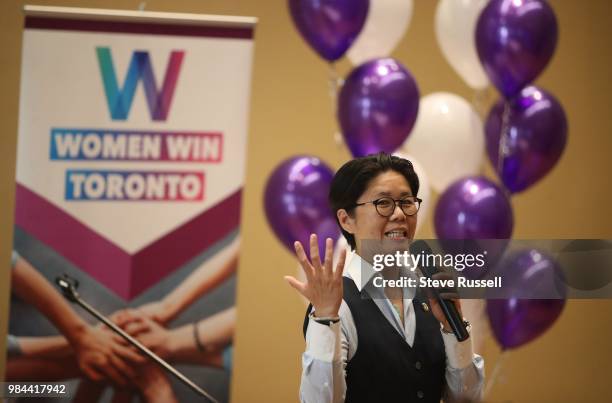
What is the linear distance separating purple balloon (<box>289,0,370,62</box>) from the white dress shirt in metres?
1.21

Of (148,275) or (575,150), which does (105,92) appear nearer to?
(148,275)

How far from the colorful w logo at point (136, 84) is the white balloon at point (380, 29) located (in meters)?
0.96

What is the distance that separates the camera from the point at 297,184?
2.44 m

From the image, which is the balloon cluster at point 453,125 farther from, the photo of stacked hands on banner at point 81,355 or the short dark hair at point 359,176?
the photo of stacked hands on banner at point 81,355

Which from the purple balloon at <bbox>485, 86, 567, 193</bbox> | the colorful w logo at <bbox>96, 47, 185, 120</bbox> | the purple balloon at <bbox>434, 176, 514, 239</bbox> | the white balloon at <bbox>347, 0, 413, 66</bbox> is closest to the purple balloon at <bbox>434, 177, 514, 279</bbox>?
the purple balloon at <bbox>434, 176, 514, 239</bbox>

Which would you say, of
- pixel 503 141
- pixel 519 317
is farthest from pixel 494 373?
pixel 503 141

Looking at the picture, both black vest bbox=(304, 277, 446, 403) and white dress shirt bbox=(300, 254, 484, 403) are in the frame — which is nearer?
white dress shirt bbox=(300, 254, 484, 403)

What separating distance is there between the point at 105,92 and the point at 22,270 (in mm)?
881

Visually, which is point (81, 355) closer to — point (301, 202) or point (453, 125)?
point (301, 202)

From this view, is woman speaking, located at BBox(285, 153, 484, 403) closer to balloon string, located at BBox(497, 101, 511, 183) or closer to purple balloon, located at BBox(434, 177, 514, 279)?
purple balloon, located at BBox(434, 177, 514, 279)

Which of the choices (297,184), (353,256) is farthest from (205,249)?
(353,256)

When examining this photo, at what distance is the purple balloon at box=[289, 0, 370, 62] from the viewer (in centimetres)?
242

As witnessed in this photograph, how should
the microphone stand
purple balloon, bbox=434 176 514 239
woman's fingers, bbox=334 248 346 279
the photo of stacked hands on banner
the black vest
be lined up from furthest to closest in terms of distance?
the photo of stacked hands on banner < purple balloon, bbox=434 176 514 239 < the microphone stand < the black vest < woman's fingers, bbox=334 248 346 279

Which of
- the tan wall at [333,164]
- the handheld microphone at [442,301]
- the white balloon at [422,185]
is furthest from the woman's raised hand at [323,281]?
the tan wall at [333,164]
